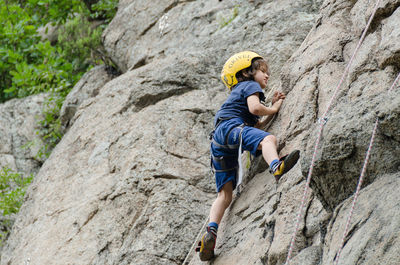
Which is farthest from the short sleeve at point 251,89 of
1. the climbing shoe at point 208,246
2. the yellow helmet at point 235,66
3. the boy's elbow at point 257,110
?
the climbing shoe at point 208,246

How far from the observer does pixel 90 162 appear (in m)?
8.41

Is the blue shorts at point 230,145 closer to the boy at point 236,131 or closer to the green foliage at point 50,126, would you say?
the boy at point 236,131

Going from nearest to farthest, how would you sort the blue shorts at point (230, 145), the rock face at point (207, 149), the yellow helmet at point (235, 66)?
the rock face at point (207, 149)
the blue shorts at point (230, 145)
the yellow helmet at point (235, 66)

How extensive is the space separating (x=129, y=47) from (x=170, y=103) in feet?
9.69

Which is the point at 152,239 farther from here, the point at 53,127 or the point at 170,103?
the point at 53,127

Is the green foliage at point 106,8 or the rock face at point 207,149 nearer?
the rock face at point 207,149

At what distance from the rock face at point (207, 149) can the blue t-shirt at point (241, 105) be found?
28 cm

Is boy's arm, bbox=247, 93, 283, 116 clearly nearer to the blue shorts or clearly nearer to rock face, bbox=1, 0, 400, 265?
rock face, bbox=1, 0, 400, 265

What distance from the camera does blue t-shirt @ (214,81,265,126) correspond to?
645cm

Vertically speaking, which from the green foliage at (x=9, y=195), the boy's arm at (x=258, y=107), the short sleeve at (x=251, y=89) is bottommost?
the green foliage at (x=9, y=195)

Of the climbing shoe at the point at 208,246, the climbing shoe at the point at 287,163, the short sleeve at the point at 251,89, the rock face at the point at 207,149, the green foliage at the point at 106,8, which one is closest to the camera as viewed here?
the rock face at the point at 207,149

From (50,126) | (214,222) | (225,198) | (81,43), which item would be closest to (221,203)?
(225,198)

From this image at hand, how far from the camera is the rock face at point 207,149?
4188mm

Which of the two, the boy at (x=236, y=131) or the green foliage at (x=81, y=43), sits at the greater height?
the green foliage at (x=81, y=43)
